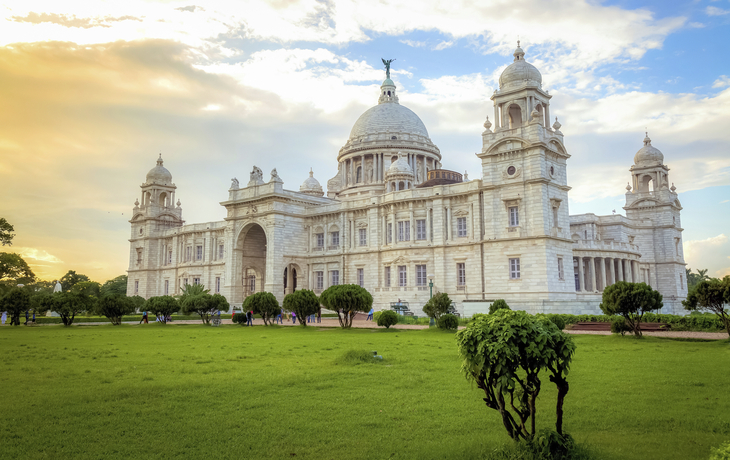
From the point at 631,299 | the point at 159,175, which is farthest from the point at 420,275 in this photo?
the point at 159,175

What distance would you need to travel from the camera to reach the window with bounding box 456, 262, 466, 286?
43.9 meters

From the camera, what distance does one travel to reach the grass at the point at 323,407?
7719mm

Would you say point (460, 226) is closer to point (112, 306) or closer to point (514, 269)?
point (514, 269)

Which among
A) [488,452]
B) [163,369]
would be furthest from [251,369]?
[488,452]

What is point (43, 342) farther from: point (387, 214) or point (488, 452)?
point (387, 214)

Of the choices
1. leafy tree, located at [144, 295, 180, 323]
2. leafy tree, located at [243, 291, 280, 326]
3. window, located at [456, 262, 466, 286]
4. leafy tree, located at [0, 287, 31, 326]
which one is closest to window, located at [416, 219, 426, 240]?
window, located at [456, 262, 466, 286]

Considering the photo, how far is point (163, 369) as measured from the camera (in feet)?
46.4

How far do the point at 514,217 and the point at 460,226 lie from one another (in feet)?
18.2

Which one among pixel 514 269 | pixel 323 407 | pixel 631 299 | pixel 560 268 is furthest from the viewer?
pixel 514 269

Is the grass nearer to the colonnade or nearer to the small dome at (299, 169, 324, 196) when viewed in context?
the colonnade

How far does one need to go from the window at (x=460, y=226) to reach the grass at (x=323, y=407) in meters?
28.2

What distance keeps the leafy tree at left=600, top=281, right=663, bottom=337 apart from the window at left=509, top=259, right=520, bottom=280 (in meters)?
16.5

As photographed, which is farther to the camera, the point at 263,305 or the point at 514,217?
the point at 514,217

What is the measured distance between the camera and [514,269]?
40.2 m
